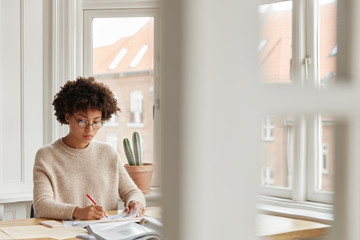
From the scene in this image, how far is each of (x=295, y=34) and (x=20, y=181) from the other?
3558 millimetres

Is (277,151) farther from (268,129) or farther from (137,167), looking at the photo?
(137,167)

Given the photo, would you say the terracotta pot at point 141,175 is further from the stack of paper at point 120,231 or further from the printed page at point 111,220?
the stack of paper at point 120,231

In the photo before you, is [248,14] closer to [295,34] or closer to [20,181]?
[295,34]

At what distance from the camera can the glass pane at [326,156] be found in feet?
1.76

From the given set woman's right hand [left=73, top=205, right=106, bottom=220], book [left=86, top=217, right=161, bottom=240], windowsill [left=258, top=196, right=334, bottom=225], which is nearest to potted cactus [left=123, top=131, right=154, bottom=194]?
woman's right hand [left=73, top=205, right=106, bottom=220]

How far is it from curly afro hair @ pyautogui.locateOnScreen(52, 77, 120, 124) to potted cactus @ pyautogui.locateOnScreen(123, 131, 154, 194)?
832mm

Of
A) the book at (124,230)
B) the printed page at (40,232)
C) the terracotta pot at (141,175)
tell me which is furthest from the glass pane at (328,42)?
the terracotta pot at (141,175)

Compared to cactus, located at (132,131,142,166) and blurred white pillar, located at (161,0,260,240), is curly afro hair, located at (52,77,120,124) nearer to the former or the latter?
cactus, located at (132,131,142,166)

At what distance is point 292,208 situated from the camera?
0.53 m

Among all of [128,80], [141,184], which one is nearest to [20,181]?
[141,184]

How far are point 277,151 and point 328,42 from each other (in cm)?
15

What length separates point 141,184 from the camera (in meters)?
3.73

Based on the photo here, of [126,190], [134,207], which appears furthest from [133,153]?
[134,207]

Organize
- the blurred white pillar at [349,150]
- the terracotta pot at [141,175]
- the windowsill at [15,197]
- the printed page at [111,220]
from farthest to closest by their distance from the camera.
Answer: the terracotta pot at [141,175]
the windowsill at [15,197]
the printed page at [111,220]
the blurred white pillar at [349,150]
